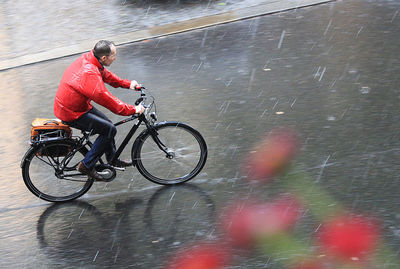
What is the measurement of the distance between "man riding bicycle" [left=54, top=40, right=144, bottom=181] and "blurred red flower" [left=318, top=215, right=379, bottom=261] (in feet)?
7.28

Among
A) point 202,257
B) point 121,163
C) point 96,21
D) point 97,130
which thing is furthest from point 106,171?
point 96,21

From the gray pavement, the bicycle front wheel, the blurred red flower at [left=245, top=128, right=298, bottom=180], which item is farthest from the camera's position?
the gray pavement

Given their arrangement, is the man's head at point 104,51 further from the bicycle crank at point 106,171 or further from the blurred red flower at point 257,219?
the blurred red flower at point 257,219

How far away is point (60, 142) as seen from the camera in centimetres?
626

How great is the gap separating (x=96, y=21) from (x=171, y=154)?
257 inches

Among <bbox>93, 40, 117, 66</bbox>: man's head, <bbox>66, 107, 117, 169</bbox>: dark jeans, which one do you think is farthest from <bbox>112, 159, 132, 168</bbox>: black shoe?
<bbox>93, 40, 117, 66</bbox>: man's head

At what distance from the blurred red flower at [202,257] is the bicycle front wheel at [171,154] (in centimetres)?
131

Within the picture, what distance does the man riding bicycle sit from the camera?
5.83 m

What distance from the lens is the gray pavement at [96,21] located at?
11.2 meters

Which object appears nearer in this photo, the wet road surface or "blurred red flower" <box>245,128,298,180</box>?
the wet road surface

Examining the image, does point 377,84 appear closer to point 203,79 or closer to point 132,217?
point 203,79

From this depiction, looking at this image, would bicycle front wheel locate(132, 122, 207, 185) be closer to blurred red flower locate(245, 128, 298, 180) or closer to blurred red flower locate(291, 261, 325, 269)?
blurred red flower locate(245, 128, 298, 180)

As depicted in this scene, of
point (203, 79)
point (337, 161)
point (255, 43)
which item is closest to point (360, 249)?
point (337, 161)

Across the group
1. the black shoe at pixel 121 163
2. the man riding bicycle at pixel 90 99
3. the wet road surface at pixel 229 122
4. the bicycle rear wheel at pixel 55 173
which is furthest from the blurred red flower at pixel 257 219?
the bicycle rear wheel at pixel 55 173
